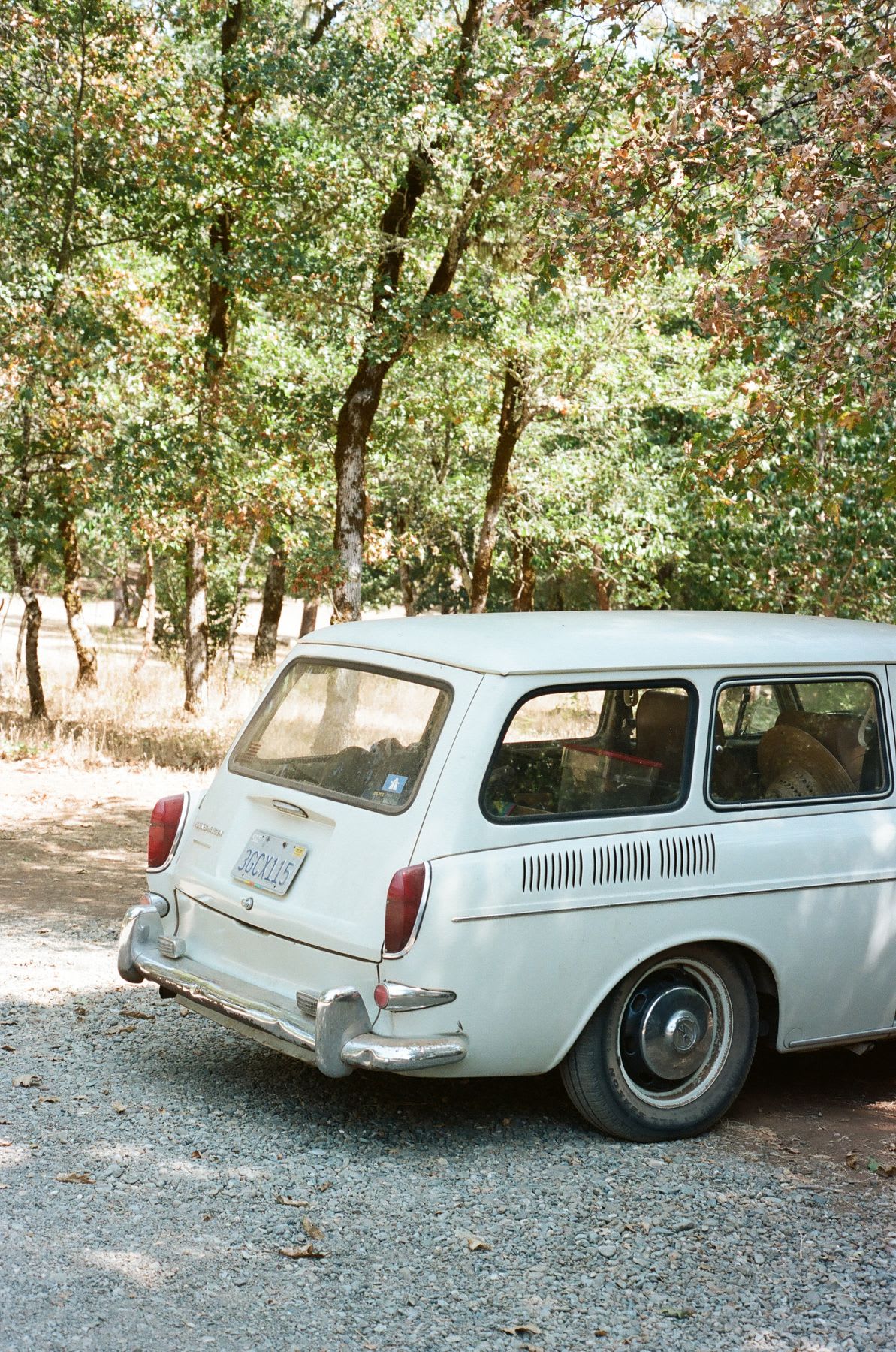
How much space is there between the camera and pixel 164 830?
5543 mm

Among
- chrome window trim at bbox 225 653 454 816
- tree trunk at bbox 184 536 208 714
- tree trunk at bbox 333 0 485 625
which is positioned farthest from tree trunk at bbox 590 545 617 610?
chrome window trim at bbox 225 653 454 816

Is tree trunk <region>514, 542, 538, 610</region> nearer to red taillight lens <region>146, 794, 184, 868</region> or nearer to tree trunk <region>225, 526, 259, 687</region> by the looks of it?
tree trunk <region>225, 526, 259, 687</region>

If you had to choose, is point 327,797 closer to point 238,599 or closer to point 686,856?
point 686,856

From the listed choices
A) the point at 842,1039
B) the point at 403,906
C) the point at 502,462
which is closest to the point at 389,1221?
the point at 403,906

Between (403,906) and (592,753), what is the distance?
1064 millimetres

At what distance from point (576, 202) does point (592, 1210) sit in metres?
7.16

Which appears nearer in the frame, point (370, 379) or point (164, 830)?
point (164, 830)

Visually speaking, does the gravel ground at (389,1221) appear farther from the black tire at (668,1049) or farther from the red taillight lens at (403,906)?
the red taillight lens at (403,906)

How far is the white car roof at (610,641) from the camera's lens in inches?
194

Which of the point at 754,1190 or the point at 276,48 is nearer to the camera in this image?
the point at 754,1190

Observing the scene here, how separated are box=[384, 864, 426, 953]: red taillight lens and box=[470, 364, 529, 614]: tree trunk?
16.0m

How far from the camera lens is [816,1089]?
571cm

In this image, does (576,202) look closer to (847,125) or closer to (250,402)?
(847,125)

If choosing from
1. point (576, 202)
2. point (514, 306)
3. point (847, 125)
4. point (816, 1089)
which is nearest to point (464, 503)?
point (514, 306)
